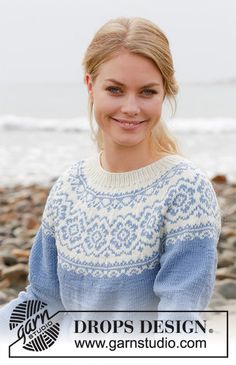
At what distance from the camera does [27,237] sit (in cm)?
584

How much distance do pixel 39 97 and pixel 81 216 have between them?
942 inches

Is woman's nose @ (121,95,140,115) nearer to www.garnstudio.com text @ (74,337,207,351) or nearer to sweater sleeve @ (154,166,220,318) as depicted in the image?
sweater sleeve @ (154,166,220,318)

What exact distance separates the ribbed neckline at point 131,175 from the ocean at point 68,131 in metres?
0.28

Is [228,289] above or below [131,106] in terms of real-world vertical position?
below

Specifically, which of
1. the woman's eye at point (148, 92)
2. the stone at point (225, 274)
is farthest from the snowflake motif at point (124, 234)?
the stone at point (225, 274)

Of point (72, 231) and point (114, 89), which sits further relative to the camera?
point (72, 231)

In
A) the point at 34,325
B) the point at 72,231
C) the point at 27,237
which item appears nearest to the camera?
the point at 72,231

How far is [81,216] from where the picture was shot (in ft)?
7.74

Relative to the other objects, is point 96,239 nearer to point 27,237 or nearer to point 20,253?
point 20,253

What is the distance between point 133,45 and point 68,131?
Result: 13525 millimetres

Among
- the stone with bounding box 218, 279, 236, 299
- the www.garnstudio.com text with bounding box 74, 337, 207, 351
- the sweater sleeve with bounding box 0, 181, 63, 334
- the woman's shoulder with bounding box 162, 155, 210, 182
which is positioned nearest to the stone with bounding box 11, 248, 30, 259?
the stone with bounding box 218, 279, 236, 299

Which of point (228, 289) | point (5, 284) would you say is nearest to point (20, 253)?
point (5, 284)

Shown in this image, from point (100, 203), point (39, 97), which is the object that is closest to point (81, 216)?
point (100, 203)

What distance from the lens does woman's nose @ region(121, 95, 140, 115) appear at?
2.21 m
